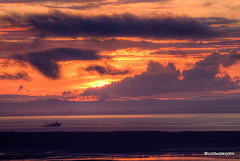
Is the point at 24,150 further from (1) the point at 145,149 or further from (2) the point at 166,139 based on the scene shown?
(2) the point at 166,139

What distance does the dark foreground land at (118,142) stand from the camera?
70.7 meters

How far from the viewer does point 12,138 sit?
78500mm

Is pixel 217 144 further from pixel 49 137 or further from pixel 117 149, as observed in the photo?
pixel 49 137

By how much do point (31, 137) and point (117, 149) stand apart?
64.9 ft

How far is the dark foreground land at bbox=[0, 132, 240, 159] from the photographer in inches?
2783

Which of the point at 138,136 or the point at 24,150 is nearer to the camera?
the point at 24,150

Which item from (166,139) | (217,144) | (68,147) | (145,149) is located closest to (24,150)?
(68,147)

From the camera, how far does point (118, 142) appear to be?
7531 cm

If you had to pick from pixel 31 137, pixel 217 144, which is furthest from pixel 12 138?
pixel 217 144

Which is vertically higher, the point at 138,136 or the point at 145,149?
the point at 138,136

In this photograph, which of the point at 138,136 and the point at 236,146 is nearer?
the point at 236,146

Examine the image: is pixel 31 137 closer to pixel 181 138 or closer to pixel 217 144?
pixel 181 138

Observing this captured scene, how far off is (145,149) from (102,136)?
40.3 feet

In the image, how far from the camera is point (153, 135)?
78.6 meters
